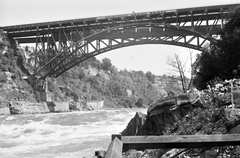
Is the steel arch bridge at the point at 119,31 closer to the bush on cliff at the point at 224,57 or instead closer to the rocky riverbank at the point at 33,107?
the rocky riverbank at the point at 33,107

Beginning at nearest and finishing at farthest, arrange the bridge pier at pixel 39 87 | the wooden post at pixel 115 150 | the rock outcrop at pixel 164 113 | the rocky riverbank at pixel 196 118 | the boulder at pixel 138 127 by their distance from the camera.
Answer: the wooden post at pixel 115 150, the rocky riverbank at pixel 196 118, the rock outcrop at pixel 164 113, the boulder at pixel 138 127, the bridge pier at pixel 39 87

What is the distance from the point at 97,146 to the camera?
1156cm

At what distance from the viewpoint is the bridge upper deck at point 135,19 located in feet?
88.7

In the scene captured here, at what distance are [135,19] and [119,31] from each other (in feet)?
8.66

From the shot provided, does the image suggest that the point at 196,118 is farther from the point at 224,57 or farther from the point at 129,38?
the point at 129,38

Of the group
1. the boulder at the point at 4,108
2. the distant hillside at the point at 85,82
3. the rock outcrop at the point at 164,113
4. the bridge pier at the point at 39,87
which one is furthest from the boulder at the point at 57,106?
the rock outcrop at the point at 164,113

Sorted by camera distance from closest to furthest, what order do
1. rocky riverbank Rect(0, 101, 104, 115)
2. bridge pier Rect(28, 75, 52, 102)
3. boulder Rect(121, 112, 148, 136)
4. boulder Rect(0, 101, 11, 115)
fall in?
1. boulder Rect(121, 112, 148, 136)
2. boulder Rect(0, 101, 11, 115)
3. rocky riverbank Rect(0, 101, 104, 115)
4. bridge pier Rect(28, 75, 52, 102)

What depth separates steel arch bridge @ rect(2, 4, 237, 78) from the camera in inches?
1067

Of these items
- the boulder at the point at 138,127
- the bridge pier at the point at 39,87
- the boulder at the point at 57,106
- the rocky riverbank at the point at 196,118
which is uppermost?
the bridge pier at the point at 39,87

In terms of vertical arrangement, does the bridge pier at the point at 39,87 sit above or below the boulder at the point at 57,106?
above

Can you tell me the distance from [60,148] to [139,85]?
92.2 metres

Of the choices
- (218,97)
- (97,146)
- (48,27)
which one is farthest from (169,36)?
(218,97)

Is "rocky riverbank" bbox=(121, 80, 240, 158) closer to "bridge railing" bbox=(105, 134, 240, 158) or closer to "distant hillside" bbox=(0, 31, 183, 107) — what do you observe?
"bridge railing" bbox=(105, 134, 240, 158)

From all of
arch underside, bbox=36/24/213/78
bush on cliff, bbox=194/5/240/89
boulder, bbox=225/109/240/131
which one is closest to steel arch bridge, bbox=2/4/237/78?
arch underside, bbox=36/24/213/78
